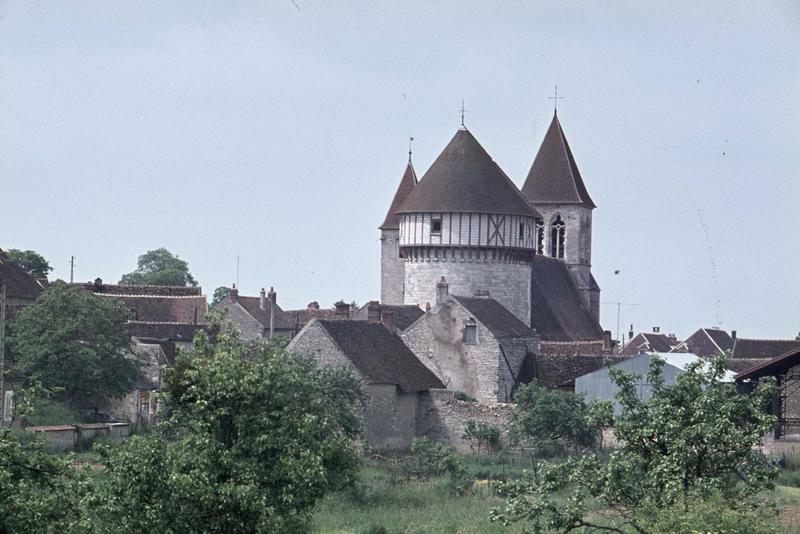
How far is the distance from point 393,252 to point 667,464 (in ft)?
180

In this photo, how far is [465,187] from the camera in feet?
204

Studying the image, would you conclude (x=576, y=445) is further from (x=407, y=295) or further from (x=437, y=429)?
(x=407, y=295)

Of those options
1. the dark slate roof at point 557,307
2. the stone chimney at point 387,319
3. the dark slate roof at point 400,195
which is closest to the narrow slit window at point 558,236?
the dark slate roof at point 557,307

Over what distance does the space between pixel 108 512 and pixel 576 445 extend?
25.4 meters

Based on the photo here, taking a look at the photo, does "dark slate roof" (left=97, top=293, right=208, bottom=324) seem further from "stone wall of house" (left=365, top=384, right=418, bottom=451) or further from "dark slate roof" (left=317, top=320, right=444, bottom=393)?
"stone wall of house" (left=365, top=384, right=418, bottom=451)

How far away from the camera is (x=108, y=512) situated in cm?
2119

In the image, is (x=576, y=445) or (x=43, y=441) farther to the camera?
(x=576, y=445)

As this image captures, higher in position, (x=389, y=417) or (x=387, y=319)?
(x=387, y=319)

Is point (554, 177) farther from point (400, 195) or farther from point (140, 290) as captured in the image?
point (140, 290)

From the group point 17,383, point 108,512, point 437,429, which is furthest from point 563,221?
point 108,512

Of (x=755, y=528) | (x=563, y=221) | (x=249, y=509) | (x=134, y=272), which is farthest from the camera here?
(x=134, y=272)

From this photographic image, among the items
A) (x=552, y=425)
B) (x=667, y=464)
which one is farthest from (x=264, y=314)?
(x=667, y=464)

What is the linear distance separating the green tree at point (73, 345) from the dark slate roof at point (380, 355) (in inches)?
272

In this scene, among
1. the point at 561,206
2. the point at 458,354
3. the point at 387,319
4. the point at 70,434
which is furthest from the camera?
the point at 561,206
